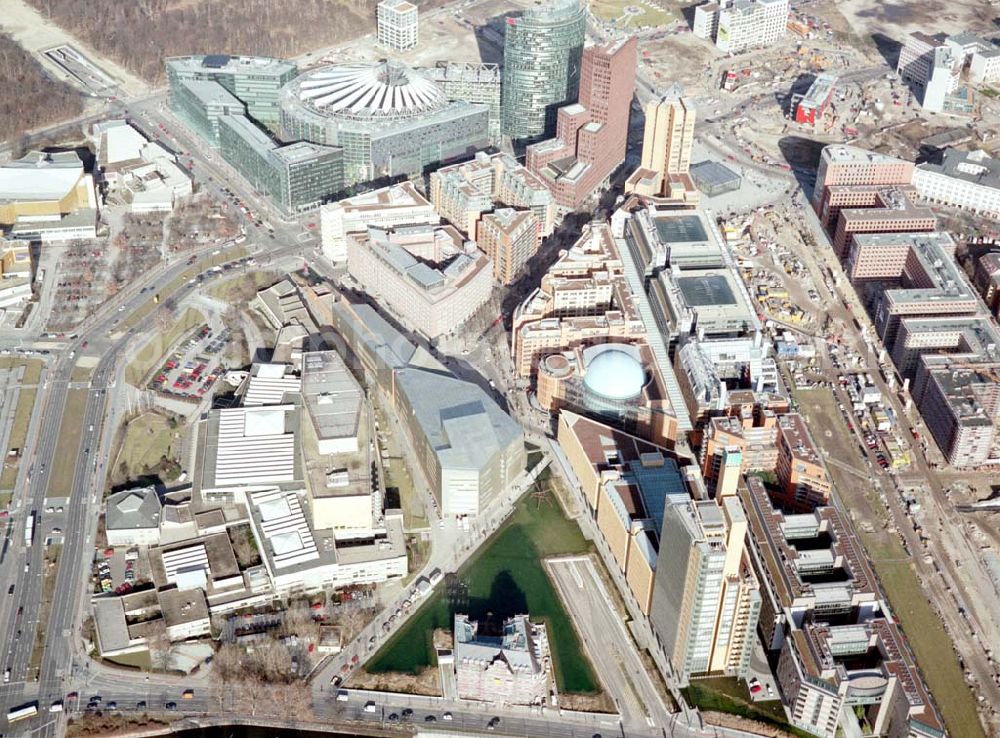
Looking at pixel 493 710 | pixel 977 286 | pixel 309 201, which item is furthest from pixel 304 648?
pixel 977 286

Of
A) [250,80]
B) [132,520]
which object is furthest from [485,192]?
[132,520]

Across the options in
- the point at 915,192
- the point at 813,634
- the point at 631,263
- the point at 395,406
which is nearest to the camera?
the point at 813,634

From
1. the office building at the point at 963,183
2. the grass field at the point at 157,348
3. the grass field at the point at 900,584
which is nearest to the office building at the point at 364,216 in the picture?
the grass field at the point at 157,348

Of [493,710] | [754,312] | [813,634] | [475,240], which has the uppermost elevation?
[475,240]

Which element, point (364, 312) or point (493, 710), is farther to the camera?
point (364, 312)

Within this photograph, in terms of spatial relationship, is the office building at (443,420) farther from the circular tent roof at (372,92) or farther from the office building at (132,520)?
the circular tent roof at (372,92)

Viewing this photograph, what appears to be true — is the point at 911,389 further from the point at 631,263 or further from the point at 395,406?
the point at 395,406

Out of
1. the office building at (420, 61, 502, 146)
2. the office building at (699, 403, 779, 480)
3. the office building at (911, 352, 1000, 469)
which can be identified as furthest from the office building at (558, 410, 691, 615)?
the office building at (420, 61, 502, 146)
